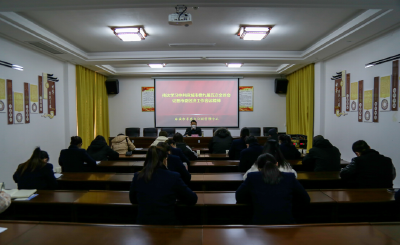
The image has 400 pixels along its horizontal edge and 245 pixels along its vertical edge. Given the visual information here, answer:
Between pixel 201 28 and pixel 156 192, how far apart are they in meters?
3.32

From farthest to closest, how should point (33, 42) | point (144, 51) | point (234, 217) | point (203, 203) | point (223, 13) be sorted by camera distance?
point (144, 51) < point (33, 42) < point (223, 13) < point (234, 217) < point (203, 203)

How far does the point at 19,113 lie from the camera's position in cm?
434

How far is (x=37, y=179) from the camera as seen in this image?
2.54 m

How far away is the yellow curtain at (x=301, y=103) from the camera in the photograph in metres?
6.27

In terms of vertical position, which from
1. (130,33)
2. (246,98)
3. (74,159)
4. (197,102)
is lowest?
(74,159)

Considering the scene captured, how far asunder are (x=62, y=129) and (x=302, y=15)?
578 centimetres

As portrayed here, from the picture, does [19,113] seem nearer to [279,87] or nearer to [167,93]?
[167,93]

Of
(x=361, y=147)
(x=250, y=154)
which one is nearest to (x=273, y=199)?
(x=250, y=154)

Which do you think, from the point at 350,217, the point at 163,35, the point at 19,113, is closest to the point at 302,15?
the point at 163,35

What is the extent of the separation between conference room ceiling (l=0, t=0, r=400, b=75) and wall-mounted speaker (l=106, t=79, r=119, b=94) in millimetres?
2035

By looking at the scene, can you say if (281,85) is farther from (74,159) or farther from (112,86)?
(74,159)

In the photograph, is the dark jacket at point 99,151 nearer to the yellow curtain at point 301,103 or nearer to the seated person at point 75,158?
the seated person at point 75,158

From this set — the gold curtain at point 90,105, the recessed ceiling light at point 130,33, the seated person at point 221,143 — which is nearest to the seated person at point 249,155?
the seated person at point 221,143

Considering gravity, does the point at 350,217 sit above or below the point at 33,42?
below
